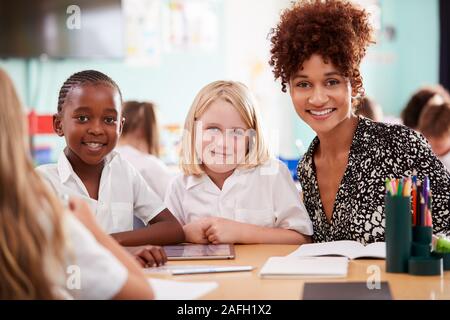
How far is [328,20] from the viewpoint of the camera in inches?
77.8

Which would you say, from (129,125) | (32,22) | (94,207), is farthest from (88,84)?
(32,22)

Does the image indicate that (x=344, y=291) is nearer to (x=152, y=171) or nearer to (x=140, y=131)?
(x=152, y=171)

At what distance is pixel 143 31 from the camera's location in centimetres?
612

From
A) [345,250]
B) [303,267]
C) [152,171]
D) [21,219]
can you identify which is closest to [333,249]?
[345,250]

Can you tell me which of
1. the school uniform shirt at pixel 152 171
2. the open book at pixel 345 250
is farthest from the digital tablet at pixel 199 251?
the school uniform shirt at pixel 152 171

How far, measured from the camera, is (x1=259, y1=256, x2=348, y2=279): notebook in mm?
1451

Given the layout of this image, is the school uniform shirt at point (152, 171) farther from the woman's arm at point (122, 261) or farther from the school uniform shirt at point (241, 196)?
the woman's arm at point (122, 261)

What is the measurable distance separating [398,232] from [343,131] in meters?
0.59

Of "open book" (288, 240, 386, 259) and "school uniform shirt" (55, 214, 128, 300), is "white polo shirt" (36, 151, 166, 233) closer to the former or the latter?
"open book" (288, 240, 386, 259)

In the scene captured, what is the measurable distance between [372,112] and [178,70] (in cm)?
269

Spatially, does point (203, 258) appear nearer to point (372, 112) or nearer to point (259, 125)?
point (259, 125)

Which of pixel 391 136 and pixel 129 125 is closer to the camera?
pixel 391 136
